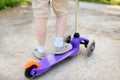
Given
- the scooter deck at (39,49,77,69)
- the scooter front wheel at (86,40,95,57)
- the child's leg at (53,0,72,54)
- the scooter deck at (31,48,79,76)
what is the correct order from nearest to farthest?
the scooter deck at (31,48,79,76)
the scooter deck at (39,49,77,69)
the child's leg at (53,0,72,54)
the scooter front wheel at (86,40,95,57)

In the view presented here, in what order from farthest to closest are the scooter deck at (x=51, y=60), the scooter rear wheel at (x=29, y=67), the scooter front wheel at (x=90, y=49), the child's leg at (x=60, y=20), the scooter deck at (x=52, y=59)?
the scooter front wheel at (x=90, y=49), the child's leg at (x=60, y=20), the scooter deck at (x=52, y=59), the scooter deck at (x=51, y=60), the scooter rear wheel at (x=29, y=67)

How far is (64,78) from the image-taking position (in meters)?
2.90

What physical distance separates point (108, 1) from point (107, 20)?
1.21m

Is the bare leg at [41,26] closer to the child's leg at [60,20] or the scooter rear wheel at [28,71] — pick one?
the child's leg at [60,20]

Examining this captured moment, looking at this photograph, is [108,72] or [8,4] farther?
[8,4]

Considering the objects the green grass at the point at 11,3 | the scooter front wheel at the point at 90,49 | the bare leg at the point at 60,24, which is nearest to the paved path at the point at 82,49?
the scooter front wheel at the point at 90,49

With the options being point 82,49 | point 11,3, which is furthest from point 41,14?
point 11,3

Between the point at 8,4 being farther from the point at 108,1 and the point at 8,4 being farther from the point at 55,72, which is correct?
the point at 55,72

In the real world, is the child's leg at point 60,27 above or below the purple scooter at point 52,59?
above

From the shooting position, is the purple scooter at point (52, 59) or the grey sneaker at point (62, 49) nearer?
the purple scooter at point (52, 59)

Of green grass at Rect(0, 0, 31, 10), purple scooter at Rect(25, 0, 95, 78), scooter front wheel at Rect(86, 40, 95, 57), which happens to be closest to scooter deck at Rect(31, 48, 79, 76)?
purple scooter at Rect(25, 0, 95, 78)

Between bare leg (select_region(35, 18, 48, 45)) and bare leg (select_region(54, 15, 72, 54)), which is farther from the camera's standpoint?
bare leg (select_region(54, 15, 72, 54))

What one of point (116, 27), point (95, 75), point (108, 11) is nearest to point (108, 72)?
point (95, 75)

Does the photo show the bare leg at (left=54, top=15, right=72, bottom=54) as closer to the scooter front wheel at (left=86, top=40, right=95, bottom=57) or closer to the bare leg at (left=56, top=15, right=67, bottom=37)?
the bare leg at (left=56, top=15, right=67, bottom=37)
